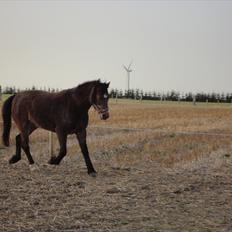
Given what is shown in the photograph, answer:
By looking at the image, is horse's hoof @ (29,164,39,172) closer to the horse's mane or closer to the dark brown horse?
the dark brown horse

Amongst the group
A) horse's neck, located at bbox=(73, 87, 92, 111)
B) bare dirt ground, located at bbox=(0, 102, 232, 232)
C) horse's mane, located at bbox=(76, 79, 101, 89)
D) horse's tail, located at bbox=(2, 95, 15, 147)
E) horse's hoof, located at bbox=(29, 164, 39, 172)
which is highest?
horse's mane, located at bbox=(76, 79, 101, 89)

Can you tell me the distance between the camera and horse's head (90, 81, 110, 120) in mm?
8953

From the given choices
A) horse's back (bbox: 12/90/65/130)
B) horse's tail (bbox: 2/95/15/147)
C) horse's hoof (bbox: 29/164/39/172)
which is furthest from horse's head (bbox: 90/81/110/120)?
horse's tail (bbox: 2/95/15/147)

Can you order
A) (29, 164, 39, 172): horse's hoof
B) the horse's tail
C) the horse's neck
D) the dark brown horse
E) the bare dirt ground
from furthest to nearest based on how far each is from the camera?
the horse's tail → (29, 164, 39, 172): horse's hoof → the horse's neck → the dark brown horse → the bare dirt ground

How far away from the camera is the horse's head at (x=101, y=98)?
8953mm

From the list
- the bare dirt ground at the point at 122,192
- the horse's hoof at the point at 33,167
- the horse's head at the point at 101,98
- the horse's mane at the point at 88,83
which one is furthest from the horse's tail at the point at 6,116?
the horse's head at the point at 101,98

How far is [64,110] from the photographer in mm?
9500

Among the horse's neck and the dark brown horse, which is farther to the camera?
the horse's neck

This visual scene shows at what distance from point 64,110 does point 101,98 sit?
885 mm

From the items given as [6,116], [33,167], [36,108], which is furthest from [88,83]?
[6,116]

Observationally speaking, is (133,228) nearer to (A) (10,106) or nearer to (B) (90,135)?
(A) (10,106)

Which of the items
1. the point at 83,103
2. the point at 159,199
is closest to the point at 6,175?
the point at 83,103

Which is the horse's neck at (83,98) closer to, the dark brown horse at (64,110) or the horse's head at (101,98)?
the dark brown horse at (64,110)

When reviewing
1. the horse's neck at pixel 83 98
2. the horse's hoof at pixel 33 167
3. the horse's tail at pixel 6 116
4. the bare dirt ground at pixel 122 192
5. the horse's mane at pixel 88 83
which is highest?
the horse's mane at pixel 88 83
